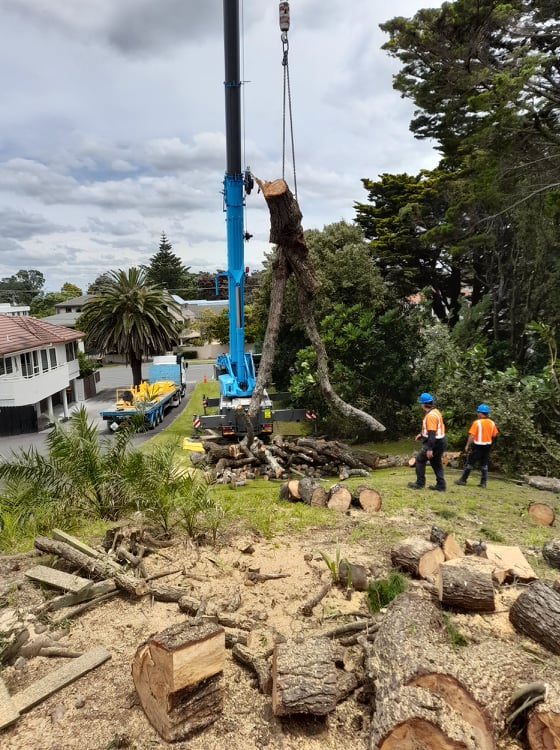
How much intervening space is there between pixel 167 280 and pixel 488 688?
65.4m

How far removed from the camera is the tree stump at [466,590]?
4.28 metres

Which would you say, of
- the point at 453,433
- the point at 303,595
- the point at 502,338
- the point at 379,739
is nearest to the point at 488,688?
the point at 379,739

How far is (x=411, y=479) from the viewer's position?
9.95 m

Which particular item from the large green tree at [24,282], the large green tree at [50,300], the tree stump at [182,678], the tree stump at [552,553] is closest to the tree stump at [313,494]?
the tree stump at [552,553]

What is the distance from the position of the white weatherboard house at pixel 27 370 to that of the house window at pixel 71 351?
1.23 metres

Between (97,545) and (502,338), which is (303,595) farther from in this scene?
→ (502,338)

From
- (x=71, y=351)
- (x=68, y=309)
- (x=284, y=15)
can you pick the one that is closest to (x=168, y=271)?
(x=68, y=309)

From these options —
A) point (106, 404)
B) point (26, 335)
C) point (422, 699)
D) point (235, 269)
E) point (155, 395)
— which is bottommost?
point (106, 404)

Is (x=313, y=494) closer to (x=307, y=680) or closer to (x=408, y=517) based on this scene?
(x=408, y=517)

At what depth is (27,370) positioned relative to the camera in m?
20.6

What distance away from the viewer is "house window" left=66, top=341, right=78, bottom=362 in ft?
84.1

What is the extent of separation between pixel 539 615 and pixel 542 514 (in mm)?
4101

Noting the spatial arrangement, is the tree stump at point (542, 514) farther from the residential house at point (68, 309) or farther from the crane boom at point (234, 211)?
the residential house at point (68, 309)

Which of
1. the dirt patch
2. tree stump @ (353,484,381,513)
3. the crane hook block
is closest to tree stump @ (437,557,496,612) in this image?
the dirt patch
